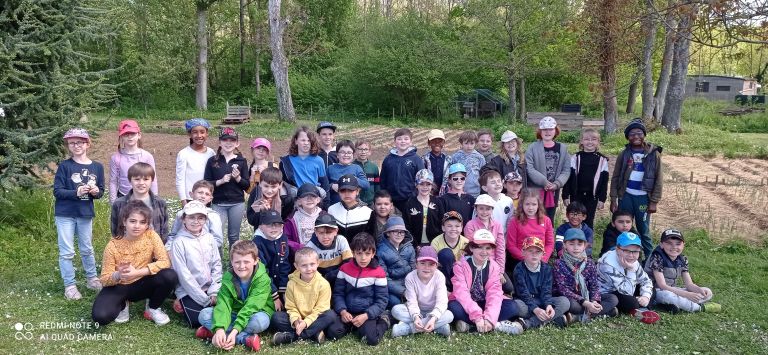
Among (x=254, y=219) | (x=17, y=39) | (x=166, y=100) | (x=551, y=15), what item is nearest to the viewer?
(x=254, y=219)

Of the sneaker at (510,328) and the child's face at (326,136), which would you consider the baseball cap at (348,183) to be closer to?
the child's face at (326,136)

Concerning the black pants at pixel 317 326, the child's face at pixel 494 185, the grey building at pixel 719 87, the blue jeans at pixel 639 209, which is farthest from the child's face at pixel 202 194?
the grey building at pixel 719 87

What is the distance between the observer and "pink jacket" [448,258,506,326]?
4.71 meters

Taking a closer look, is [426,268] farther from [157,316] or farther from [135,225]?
[135,225]

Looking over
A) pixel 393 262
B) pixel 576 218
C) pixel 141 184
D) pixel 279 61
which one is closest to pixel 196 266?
pixel 141 184

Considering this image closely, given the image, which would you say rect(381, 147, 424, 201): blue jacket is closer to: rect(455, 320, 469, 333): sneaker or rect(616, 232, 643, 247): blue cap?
rect(455, 320, 469, 333): sneaker

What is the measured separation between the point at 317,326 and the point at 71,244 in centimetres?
264

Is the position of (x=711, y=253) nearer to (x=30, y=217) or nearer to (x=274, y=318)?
(x=274, y=318)

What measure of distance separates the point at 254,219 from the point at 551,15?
2122 cm

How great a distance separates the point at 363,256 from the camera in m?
4.67

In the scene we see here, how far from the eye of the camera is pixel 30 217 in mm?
7098

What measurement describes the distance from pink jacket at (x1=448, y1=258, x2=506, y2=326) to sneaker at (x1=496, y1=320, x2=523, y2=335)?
6 cm

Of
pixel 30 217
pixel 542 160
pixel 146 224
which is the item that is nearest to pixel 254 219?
pixel 146 224

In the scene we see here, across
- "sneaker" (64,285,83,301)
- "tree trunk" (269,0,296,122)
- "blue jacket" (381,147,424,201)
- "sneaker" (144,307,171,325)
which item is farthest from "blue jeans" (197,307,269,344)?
"tree trunk" (269,0,296,122)
